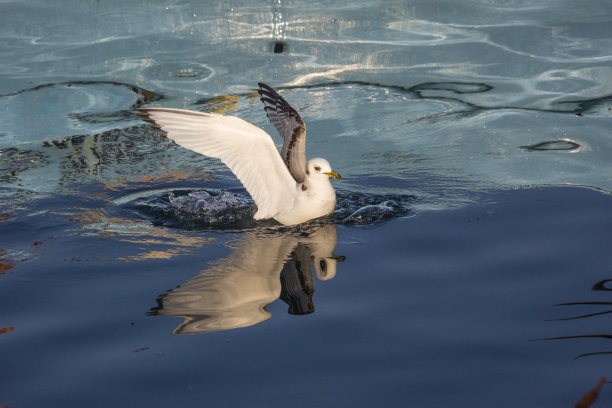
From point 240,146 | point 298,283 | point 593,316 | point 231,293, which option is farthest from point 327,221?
point 593,316

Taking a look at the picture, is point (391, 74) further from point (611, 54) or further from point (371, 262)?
point (371, 262)

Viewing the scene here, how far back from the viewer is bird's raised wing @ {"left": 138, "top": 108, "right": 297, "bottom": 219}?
594cm

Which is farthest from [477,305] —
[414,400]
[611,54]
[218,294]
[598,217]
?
[611,54]

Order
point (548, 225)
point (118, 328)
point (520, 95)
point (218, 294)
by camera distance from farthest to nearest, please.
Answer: point (520, 95)
point (548, 225)
point (218, 294)
point (118, 328)

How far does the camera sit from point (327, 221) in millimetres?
6023

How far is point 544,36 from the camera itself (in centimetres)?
1005

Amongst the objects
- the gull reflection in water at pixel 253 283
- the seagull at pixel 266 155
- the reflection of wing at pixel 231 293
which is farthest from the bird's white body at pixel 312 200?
the reflection of wing at pixel 231 293

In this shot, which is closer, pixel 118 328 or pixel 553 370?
pixel 553 370

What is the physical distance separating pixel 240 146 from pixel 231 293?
5.81 feet

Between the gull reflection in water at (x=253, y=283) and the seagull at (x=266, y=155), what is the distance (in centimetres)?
40

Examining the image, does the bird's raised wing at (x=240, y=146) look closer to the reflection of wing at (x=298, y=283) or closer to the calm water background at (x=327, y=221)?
the calm water background at (x=327, y=221)

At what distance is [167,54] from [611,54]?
210 inches

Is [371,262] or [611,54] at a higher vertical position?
[611,54]

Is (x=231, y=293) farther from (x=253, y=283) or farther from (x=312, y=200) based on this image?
(x=312, y=200)
